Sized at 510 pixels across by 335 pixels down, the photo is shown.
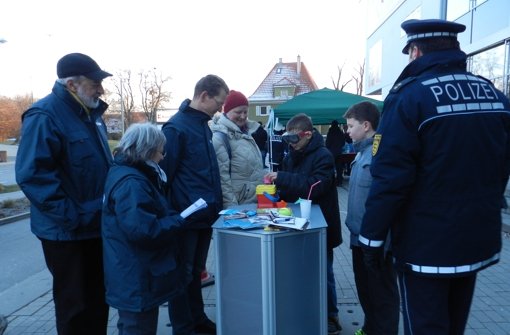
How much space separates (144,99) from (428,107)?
154ft

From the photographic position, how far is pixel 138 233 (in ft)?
6.72

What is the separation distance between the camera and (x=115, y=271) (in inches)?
86.0

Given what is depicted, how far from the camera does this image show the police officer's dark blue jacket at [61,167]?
215cm

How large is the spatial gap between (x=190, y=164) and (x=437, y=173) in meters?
1.66

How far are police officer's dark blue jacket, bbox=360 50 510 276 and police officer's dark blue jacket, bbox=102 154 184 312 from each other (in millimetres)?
1112

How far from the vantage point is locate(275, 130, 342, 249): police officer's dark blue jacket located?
9.30ft

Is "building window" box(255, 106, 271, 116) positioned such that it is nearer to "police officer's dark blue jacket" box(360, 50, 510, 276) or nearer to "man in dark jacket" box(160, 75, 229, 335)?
"man in dark jacket" box(160, 75, 229, 335)

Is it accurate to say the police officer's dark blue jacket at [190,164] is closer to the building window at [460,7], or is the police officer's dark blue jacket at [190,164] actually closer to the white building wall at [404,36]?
the white building wall at [404,36]

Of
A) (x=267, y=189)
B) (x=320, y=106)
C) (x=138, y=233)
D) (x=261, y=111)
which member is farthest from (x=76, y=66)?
(x=261, y=111)


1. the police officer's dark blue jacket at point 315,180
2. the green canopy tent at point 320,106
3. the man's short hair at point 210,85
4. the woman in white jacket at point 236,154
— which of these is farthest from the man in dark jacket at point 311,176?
the green canopy tent at point 320,106

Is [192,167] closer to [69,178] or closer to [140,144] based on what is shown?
[140,144]

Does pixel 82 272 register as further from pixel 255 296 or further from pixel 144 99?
pixel 144 99

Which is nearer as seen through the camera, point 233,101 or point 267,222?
point 267,222

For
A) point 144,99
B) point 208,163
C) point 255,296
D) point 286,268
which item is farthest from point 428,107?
point 144,99
